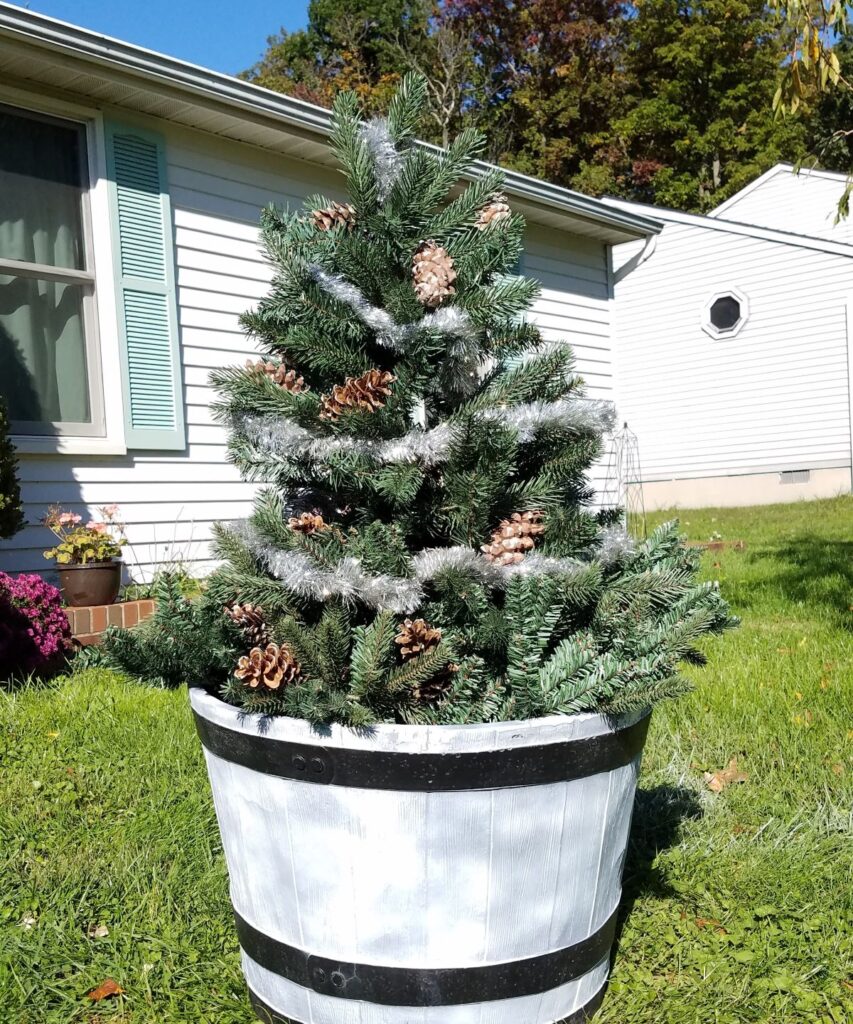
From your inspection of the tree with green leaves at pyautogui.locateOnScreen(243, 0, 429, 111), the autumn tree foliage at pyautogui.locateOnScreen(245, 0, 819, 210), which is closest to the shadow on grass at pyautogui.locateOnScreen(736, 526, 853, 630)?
the autumn tree foliage at pyautogui.locateOnScreen(245, 0, 819, 210)

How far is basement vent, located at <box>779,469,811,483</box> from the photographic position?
13.8 metres

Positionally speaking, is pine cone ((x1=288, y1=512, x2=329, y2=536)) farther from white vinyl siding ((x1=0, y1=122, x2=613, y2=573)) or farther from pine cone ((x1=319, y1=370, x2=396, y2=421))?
white vinyl siding ((x1=0, y1=122, x2=613, y2=573))

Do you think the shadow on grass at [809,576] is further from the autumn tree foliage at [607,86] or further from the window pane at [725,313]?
the autumn tree foliage at [607,86]

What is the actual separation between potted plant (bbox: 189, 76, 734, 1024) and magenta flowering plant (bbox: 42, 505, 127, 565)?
315 centimetres

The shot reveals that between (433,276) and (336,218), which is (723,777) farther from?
(336,218)

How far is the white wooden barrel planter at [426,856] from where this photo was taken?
1.59 metres

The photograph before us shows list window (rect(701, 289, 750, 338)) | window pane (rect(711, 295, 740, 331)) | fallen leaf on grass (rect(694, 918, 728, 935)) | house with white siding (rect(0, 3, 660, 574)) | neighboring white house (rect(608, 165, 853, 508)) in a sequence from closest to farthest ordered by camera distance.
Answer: fallen leaf on grass (rect(694, 918, 728, 935))
house with white siding (rect(0, 3, 660, 574))
neighboring white house (rect(608, 165, 853, 508))
window (rect(701, 289, 750, 338))
window pane (rect(711, 295, 740, 331))

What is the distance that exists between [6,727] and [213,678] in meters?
1.80

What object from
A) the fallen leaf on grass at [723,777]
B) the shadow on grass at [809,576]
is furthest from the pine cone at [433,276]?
the shadow on grass at [809,576]

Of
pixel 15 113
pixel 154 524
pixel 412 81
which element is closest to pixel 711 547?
pixel 154 524

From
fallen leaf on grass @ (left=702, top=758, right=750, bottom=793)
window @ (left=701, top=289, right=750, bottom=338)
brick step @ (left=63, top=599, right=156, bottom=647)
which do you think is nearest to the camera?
fallen leaf on grass @ (left=702, top=758, right=750, bottom=793)

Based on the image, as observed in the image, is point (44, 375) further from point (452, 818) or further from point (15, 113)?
point (452, 818)

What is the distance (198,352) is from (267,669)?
4763 mm

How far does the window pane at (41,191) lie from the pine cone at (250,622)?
4.21 m
